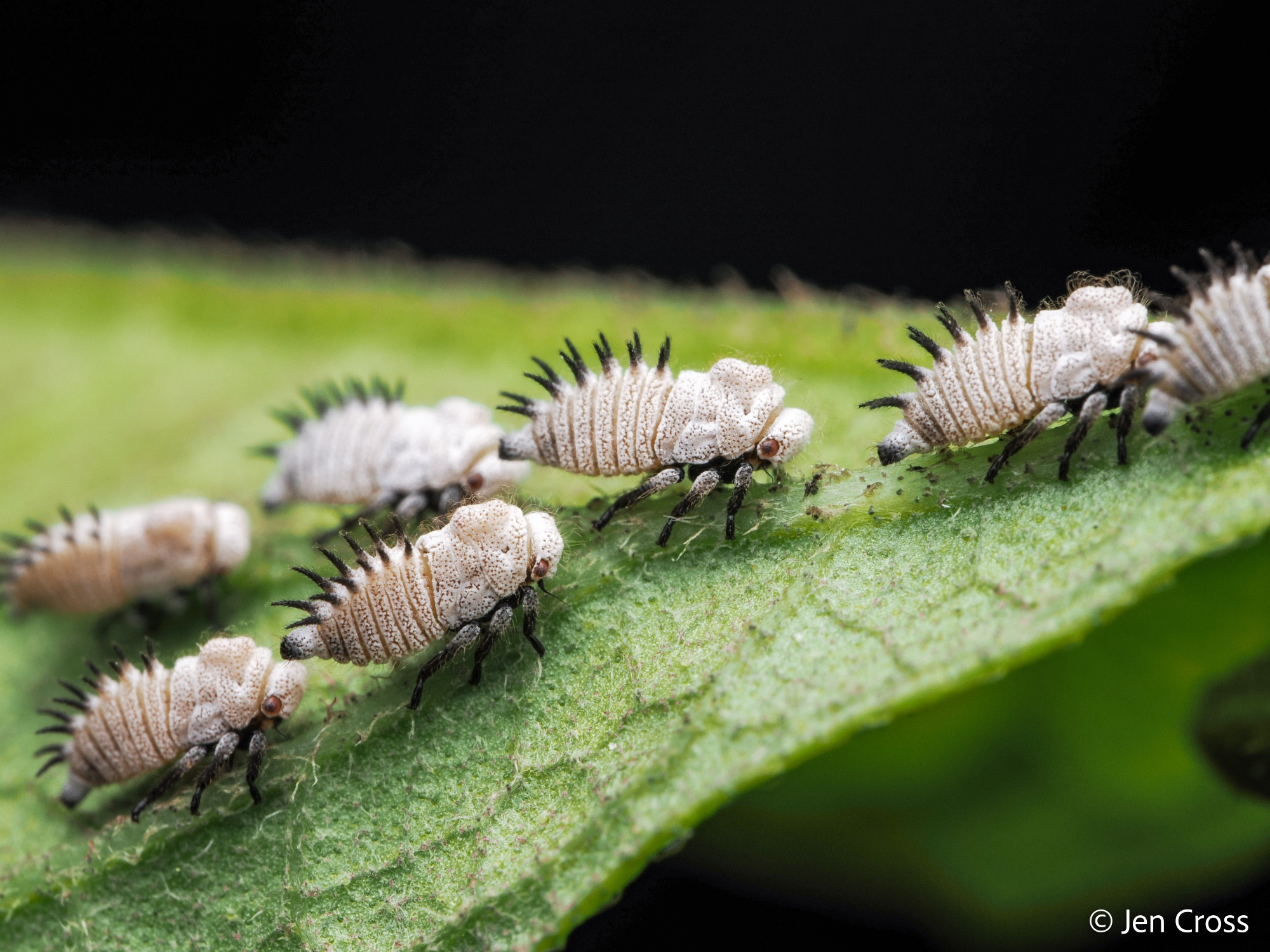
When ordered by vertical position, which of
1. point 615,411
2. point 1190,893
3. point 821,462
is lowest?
point 1190,893

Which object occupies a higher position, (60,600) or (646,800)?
(60,600)

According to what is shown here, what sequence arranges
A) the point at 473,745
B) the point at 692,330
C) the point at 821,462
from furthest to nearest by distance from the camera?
1. the point at 692,330
2. the point at 821,462
3. the point at 473,745

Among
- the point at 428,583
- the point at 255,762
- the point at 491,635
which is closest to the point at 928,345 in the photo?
the point at 491,635

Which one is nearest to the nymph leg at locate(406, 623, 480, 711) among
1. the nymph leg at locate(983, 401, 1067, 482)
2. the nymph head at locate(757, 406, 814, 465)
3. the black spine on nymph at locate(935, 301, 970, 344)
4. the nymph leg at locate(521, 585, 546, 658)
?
the nymph leg at locate(521, 585, 546, 658)

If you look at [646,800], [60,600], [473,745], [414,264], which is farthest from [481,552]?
[414,264]

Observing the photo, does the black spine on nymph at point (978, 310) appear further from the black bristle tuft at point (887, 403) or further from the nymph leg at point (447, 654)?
the nymph leg at point (447, 654)

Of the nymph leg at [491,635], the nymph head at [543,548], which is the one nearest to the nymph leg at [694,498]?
the nymph head at [543,548]

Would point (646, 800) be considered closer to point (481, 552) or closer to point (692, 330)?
point (481, 552)

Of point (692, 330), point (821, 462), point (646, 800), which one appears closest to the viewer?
point (646, 800)
